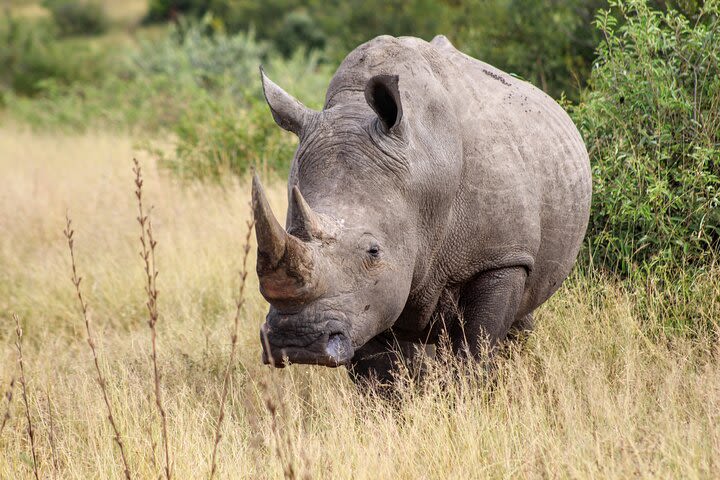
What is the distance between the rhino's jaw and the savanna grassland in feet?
0.84

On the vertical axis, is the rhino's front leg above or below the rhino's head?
below

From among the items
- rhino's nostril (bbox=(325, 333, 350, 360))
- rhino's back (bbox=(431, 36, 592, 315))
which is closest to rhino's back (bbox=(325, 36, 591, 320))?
rhino's back (bbox=(431, 36, 592, 315))

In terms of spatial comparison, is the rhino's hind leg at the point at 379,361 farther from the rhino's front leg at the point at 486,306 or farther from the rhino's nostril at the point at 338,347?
the rhino's nostril at the point at 338,347

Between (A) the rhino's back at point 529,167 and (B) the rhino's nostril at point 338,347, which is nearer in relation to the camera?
(B) the rhino's nostril at point 338,347

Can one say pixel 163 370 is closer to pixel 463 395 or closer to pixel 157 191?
pixel 463 395

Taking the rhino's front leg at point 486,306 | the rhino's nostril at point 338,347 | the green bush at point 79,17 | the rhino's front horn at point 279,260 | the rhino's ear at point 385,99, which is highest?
the rhino's ear at point 385,99

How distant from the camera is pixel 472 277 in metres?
5.04

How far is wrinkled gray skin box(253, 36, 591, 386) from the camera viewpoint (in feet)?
13.8

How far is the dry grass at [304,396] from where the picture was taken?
4.16 metres

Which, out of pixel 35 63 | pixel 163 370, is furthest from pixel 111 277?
pixel 35 63

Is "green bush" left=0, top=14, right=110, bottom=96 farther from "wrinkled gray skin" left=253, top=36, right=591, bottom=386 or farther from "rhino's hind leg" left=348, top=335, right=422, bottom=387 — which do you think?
"wrinkled gray skin" left=253, top=36, right=591, bottom=386

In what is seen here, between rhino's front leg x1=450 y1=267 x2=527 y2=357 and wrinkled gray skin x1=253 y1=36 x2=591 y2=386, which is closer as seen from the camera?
wrinkled gray skin x1=253 y1=36 x2=591 y2=386

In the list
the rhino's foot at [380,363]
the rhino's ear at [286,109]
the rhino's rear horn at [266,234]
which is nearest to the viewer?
the rhino's rear horn at [266,234]

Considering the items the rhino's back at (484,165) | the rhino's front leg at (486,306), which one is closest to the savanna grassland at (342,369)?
the rhino's front leg at (486,306)
